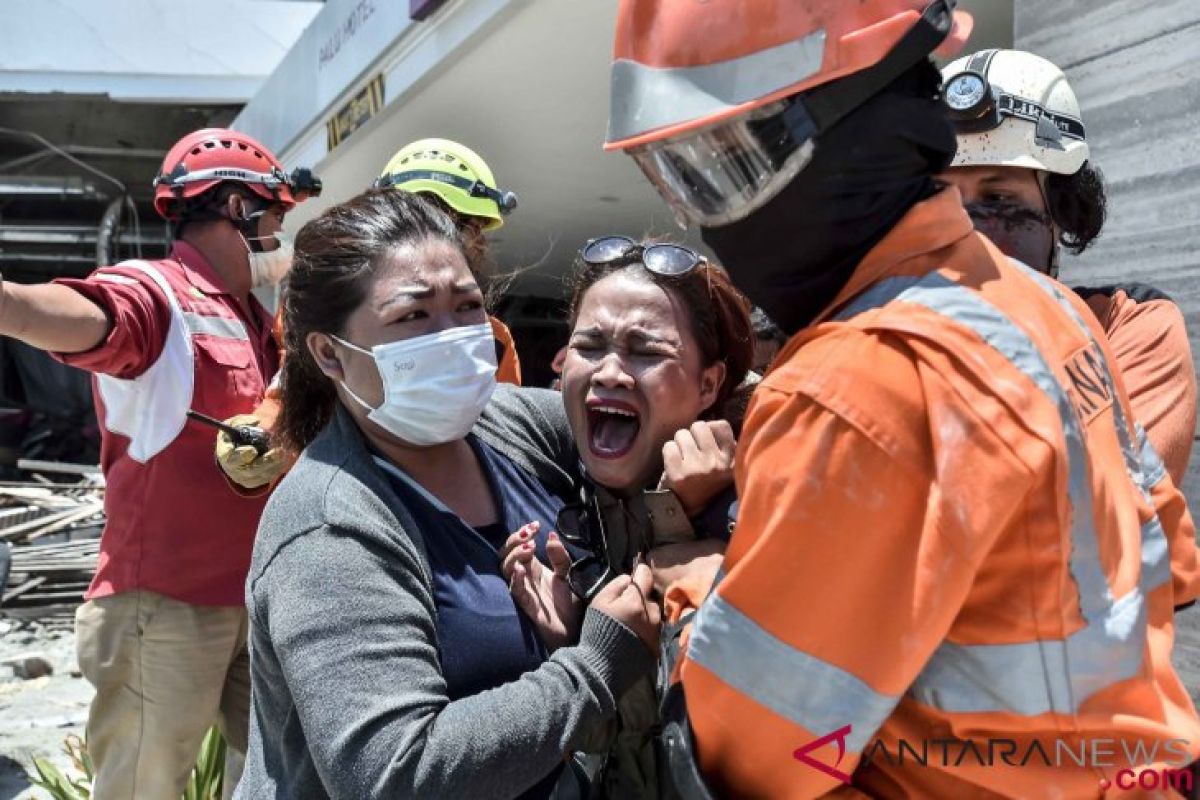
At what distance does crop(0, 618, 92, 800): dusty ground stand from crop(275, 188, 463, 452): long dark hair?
12.4ft

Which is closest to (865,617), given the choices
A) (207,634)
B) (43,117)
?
(207,634)

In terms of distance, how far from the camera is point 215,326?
3338 mm

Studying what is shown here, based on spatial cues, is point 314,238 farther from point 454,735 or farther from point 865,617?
point 865,617

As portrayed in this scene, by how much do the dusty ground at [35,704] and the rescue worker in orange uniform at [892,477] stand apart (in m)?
4.81

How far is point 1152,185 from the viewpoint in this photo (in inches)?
115

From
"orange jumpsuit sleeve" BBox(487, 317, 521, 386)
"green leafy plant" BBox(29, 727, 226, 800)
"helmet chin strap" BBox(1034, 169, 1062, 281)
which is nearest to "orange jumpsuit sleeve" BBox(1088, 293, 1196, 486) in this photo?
"helmet chin strap" BBox(1034, 169, 1062, 281)

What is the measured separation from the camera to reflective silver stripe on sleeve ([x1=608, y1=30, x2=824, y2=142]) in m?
1.13

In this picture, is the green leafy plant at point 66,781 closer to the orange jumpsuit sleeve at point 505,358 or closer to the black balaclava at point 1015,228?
the orange jumpsuit sleeve at point 505,358

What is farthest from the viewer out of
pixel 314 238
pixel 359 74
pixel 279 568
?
pixel 359 74

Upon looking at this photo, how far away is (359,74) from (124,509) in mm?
4842

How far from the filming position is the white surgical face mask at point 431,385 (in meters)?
1.89

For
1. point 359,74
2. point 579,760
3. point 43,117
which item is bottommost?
point 579,760

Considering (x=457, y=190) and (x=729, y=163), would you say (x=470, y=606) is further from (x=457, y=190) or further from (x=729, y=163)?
(x=457, y=190)

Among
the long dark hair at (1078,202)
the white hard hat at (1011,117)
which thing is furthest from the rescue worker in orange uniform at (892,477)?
the long dark hair at (1078,202)
